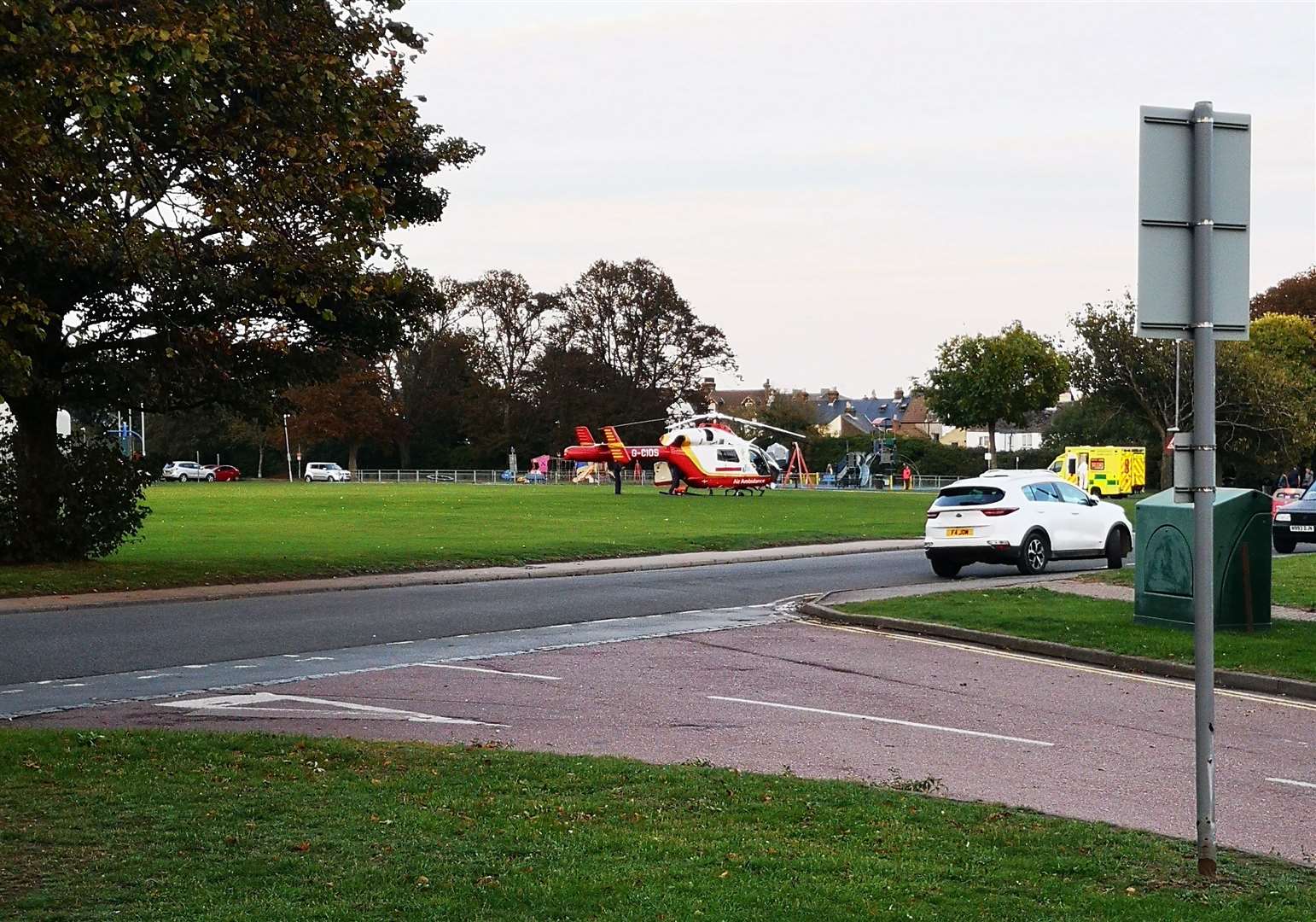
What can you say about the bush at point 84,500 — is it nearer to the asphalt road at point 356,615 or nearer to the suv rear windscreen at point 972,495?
the asphalt road at point 356,615

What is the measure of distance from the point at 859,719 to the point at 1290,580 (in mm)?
14457

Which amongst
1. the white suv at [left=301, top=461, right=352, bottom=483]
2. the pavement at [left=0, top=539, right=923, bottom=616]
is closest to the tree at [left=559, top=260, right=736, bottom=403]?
the white suv at [left=301, top=461, right=352, bottom=483]

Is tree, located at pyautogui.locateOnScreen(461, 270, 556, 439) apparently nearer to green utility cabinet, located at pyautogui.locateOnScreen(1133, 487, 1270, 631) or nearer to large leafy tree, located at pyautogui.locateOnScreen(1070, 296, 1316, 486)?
large leafy tree, located at pyautogui.locateOnScreen(1070, 296, 1316, 486)

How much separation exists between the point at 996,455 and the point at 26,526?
76616mm

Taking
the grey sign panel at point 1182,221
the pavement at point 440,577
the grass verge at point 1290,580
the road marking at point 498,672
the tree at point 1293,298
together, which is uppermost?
the tree at point 1293,298

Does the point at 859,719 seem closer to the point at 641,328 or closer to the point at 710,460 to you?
the point at 710,460

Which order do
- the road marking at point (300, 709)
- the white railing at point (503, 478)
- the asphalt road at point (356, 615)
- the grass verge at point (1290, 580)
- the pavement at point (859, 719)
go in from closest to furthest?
the pavement at point (859, 719)
the road marking at point (300, 709)
the asphalt road at point (356, 615)
the grass verge at point (1290, 580)
the white railing at point (503, 478)

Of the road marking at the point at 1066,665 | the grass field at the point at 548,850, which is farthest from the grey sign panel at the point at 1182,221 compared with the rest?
the road marking at the point at 1066,665

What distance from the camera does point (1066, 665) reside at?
49.0ft

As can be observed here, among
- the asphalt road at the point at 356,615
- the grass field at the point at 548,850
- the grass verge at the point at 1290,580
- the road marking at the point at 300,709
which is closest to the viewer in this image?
the grass field at the point at 548,850

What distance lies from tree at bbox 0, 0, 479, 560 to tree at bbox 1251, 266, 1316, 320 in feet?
252

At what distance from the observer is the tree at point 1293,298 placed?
293 feet

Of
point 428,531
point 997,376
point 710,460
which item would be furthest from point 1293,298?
point 428,531

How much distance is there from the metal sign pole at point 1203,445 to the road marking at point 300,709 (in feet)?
18.4
